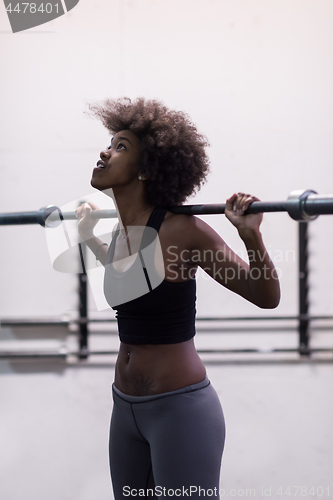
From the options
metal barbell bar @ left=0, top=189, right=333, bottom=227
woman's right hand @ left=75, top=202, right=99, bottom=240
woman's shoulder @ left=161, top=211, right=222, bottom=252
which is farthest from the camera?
woman's right hand @ left=75, top=202, right=99, bottom=240

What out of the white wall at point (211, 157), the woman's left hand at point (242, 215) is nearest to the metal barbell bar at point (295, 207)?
the woman's left hand at point (242, 215)

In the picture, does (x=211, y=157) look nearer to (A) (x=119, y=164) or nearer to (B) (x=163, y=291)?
(A) (x=119, y=164)

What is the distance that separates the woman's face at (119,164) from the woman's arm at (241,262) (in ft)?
0.54

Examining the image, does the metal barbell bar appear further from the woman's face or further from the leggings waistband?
the leggings waistband

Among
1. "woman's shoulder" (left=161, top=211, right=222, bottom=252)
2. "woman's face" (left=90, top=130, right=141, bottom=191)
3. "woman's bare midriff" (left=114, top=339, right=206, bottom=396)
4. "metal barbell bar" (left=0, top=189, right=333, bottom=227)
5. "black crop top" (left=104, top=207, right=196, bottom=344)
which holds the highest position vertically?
"woman's face" (left=90, top=130, right=141, bottom=191)

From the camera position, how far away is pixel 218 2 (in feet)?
6.11

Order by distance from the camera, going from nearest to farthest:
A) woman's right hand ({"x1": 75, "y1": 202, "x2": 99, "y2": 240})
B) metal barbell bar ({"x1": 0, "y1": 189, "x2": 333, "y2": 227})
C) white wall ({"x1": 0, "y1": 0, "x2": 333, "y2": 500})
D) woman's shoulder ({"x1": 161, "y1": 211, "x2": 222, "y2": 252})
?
metal barbell bar ({"x1": 0, "y1": 189, "x2": 333, "y2": 227}) < woman's shoulder ({"x1": 161, "y1": 211, "x2": 222, "y2": 252}) < woman's right hand ({"x1": 75, "y1": 202, "x2": 99, "y2": 240}) < white wall ({"x1": 0, "y1": 0, "x2": 333, "y2": 500})

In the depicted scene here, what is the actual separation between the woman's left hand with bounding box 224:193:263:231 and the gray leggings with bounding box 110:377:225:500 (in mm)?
313

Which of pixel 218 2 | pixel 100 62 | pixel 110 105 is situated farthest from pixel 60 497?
pixel 218 2

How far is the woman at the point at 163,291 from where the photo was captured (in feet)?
2.47

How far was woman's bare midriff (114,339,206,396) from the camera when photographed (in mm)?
793

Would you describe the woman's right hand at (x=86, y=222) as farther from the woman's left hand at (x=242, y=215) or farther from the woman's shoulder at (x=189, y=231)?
the woman's left hand at (x=242, y=215)

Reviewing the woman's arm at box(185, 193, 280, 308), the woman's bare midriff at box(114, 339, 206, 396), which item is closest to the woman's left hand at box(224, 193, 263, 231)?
the woman's arm at box(185, 193, 280, 308)

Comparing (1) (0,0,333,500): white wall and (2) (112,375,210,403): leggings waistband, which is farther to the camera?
(1) (0,0,333,500): white wall
